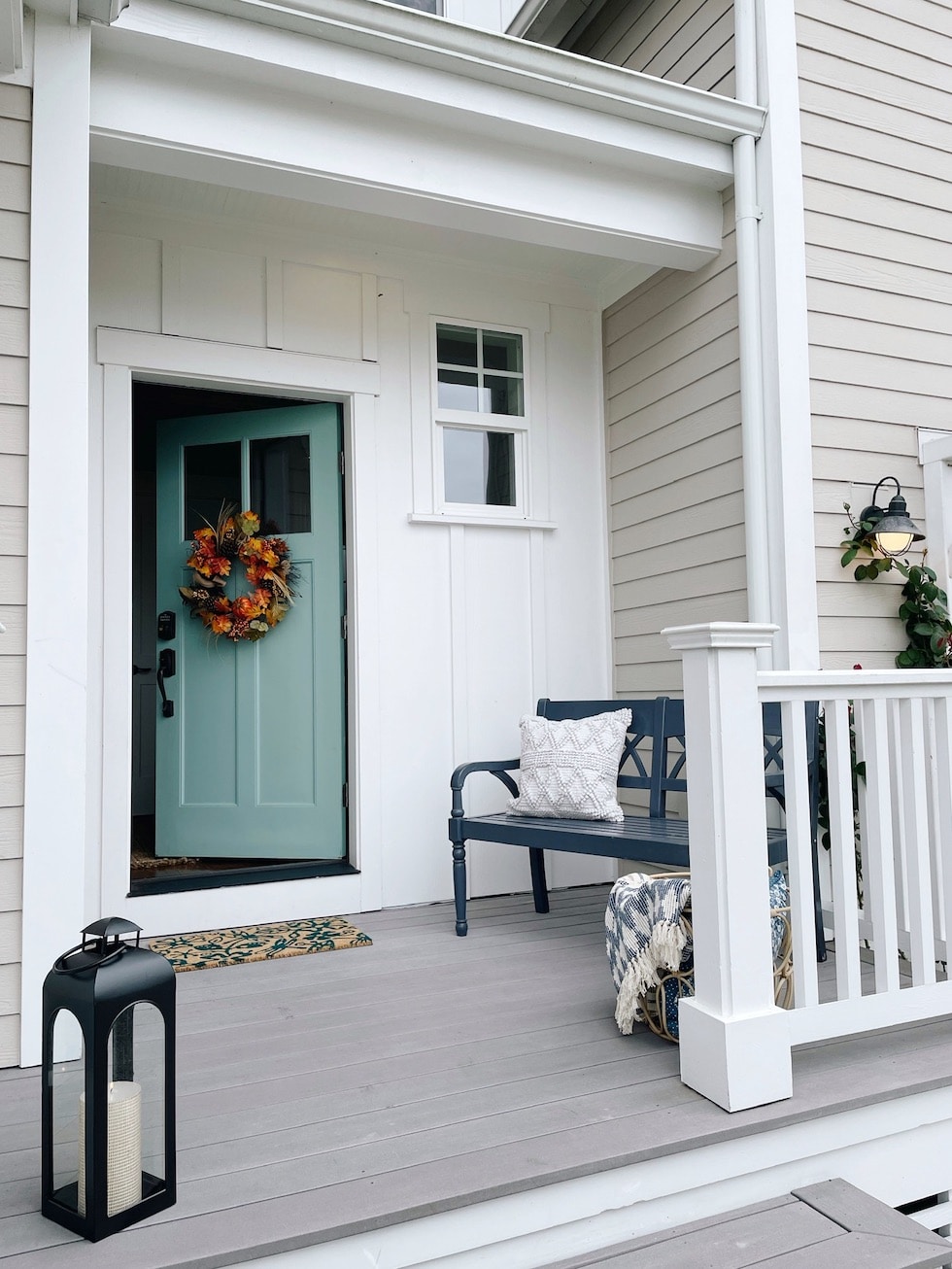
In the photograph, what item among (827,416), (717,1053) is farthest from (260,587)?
(717,1053)

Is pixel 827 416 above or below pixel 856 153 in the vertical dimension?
below

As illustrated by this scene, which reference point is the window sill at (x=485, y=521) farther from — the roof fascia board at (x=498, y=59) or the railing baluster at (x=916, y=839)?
the railing baluster at (x=916, y=839)

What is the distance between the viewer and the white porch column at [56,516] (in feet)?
6.92

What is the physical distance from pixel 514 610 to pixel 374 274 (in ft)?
4.80

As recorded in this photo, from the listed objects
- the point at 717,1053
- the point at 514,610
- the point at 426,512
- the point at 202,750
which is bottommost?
the point at 717,1053

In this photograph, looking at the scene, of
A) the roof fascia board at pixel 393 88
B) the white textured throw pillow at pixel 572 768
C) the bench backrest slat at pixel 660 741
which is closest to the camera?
the roof fascia board at pixel 393 88

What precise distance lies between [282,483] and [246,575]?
41cm

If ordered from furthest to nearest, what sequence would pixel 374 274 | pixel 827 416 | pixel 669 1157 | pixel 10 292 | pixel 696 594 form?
pixel 374 274
pixel 696 594
pixel 827 416
pixel 10 292
pixel 669 1157

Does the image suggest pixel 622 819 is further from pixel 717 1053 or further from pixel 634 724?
pixel 717 1053

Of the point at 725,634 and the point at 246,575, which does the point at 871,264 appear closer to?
the point at 725,634

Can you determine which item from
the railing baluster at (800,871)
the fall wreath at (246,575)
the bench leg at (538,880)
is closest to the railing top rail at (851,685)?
the railing baluster at (800,871)

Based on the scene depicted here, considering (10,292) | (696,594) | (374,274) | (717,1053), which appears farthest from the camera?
(374,274)

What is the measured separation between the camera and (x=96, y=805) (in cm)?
309

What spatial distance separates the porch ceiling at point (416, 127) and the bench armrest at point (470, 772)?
5.98 ft
